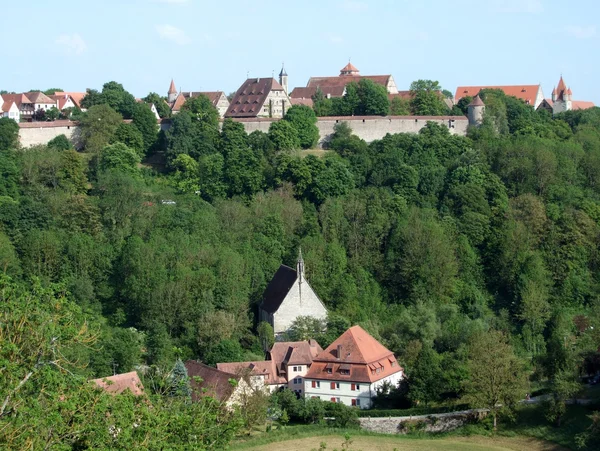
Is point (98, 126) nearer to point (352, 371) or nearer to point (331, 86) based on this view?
point (331, 86)

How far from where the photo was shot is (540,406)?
32.1 metres

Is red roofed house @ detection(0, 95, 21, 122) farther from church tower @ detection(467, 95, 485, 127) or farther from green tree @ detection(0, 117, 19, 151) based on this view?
church tower @ detection(467, 95, 485, 127)

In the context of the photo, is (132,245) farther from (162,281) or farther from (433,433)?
(433,433)

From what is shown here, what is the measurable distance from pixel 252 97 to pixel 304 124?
5.56 m

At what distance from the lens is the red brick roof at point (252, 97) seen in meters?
57.8

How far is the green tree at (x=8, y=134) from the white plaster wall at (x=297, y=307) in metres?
20.1

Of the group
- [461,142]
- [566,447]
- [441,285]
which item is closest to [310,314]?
[441,285]

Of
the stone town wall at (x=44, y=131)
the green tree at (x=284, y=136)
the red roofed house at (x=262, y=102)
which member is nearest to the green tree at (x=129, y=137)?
the stone town wall at (x=44, y=131)

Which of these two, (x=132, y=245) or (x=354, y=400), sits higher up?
(x=132, y=245)

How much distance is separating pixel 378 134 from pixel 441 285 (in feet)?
47.8

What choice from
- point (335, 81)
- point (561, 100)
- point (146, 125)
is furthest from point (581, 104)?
point (146, 125)

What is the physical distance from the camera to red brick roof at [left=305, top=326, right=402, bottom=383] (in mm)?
34031

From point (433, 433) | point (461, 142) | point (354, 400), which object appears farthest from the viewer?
point (461, 142)

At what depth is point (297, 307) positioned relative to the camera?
3984 centimetres
